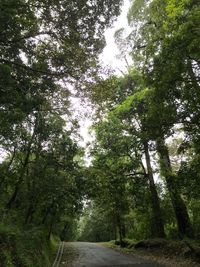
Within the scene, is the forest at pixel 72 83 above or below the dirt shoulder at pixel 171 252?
above

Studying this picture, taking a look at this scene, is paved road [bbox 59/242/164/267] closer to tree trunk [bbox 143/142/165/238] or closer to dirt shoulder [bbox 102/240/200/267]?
dirt shoulder [bbox 102/240/200/267]

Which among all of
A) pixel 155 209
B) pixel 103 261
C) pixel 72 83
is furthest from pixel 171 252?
pixel 72 83

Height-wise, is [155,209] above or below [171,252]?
above

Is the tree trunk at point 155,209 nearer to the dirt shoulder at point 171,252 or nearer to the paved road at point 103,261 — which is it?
the dirt shoulder at point 171,252

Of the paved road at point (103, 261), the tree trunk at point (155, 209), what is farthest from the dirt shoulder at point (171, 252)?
the tree trunk at point (155, 209)

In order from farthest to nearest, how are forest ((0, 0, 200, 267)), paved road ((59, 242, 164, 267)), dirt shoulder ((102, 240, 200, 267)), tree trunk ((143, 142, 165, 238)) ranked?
tree trunk ((143, 142, 165, 238)), paved road ((59, 242, 164, 267)), dirt shoulder ((102, 240, 200, 267)), forest ((0, 0, 200, 267))

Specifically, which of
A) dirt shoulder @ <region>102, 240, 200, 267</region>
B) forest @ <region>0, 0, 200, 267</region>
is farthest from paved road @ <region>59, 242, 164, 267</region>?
forest @ <region>0, 0, 200, 267</region>

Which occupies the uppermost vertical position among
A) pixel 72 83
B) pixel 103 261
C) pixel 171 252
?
pixel 72 83

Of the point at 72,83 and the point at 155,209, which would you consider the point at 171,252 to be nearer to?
the point at 155,209

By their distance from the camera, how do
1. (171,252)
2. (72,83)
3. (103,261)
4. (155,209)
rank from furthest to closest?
(155,209), (103,261), (171,252), (72,83)

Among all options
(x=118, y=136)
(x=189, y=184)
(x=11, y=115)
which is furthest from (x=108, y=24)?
(x=118, y=136)

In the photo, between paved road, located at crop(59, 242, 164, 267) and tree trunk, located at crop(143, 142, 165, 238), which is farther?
tree trunk, located at crop(143, 142, 165, 238)

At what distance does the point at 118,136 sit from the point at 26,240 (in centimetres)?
1101

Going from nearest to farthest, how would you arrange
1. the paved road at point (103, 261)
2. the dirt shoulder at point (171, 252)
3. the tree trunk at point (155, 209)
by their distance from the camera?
the dirt shoulder at point (171, 252), the paved road at point (103, 261), the tree trunk at point (155, 209)
